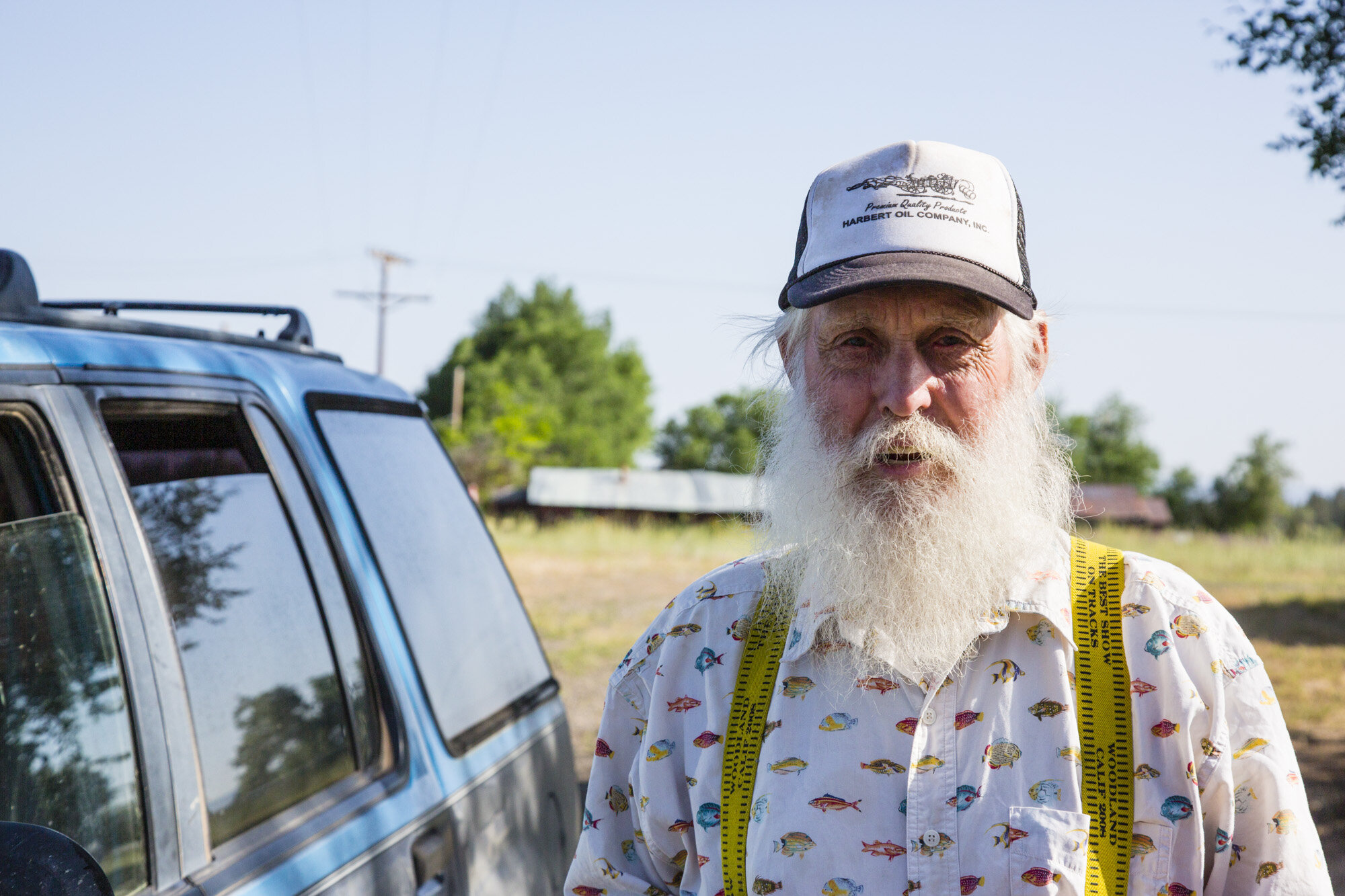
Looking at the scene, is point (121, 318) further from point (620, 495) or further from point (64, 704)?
point (620, 495)

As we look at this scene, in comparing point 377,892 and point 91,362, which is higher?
point 91,362

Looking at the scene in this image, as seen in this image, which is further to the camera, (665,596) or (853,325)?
(665,596)

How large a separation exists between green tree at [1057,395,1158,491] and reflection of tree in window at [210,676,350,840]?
84.5m

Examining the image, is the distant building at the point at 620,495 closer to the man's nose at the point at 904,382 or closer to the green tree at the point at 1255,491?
the green tree at the point at 1255,491

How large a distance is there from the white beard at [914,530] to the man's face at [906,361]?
28mm

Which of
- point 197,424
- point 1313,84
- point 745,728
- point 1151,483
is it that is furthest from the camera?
point 1151,483

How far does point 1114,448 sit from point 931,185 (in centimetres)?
8895

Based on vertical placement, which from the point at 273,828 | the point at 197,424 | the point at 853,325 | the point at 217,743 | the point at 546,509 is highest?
the point at 853,325

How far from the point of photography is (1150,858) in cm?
141

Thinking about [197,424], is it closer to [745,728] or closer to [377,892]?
[377,892]

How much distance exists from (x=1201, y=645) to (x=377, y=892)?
1.52 meters

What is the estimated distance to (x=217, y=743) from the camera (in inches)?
69.9

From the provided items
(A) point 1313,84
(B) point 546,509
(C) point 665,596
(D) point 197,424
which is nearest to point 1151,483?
(B) point 546,509

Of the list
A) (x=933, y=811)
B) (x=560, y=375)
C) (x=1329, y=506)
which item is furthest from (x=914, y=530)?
(x=1329, y=506)
